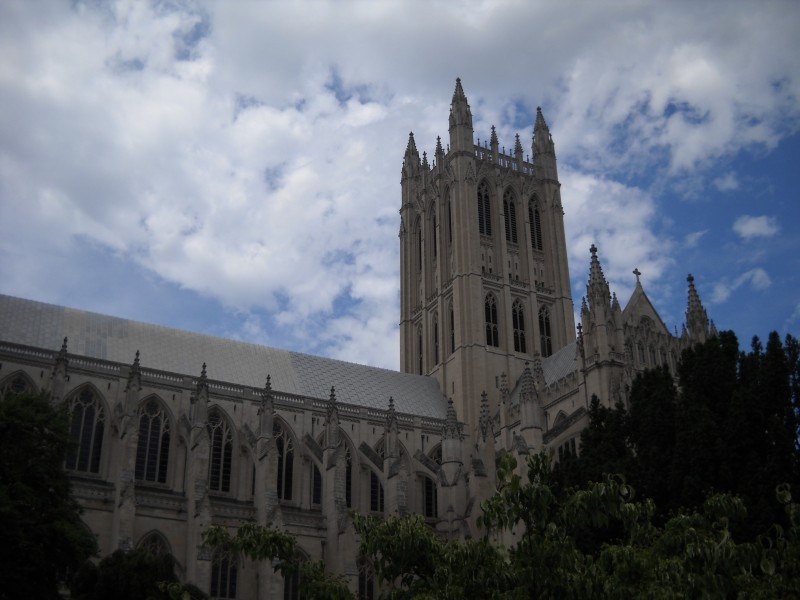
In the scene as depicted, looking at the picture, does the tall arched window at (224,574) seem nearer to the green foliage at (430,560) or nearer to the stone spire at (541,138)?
the green foliage at (430,560)

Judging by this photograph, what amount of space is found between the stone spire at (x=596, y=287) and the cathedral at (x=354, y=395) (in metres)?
0.10

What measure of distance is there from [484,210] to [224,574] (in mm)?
33802

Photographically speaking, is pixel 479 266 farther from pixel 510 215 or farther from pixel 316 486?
pixel 316 486

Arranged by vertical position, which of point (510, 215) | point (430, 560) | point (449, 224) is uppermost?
point (510, 215)

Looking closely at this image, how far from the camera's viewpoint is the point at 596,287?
49375mm

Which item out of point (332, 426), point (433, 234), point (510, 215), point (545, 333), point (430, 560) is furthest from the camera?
point (433, 234)

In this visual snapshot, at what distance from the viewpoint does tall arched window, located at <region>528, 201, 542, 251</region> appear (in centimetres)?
6600

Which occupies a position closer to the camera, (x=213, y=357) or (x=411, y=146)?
(x=213, y=357)

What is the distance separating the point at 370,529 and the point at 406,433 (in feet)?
116

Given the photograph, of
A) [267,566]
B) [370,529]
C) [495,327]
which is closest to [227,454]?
[267,566]

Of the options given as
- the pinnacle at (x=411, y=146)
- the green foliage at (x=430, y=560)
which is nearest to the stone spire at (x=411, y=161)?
the pinnacle at (x=411, y=146)

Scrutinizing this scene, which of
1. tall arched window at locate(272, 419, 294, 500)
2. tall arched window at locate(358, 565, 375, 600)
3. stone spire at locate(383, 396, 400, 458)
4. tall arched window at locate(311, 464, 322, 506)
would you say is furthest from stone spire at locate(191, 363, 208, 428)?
tall arched window at locate(358, 565, 375, 600)

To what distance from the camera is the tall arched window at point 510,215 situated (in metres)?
65.0

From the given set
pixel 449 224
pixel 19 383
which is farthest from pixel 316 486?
pixel 449 224
